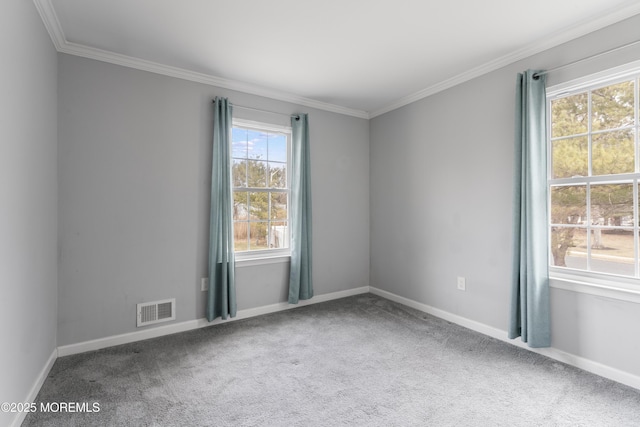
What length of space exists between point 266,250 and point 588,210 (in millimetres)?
3046

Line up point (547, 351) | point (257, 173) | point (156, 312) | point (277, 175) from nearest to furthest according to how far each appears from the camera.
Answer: point (547, 351) → point (156, 312) → point (257, 173) → point (277, 175)

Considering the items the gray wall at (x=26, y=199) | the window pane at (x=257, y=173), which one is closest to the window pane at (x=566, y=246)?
the window pane at (x=257, y=173)


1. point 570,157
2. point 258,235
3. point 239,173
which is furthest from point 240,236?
point 570,157

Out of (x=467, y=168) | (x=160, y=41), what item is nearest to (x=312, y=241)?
(x=467, y=168)

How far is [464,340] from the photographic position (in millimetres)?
2906

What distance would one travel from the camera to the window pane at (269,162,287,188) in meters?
3.77

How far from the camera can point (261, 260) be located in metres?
3.63

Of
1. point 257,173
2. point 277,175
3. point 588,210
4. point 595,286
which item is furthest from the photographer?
point 277,175

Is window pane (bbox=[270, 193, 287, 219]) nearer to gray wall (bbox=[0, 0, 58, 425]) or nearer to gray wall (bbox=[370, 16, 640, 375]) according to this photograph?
gray wall (bbox=[370, 16, 640, 375])

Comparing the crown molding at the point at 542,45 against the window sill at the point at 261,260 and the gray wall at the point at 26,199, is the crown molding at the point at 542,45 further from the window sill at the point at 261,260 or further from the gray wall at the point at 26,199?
the gray wall at the point at 26,199

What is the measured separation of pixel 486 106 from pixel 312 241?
2.39 meters

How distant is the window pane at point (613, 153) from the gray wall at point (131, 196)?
302 cm

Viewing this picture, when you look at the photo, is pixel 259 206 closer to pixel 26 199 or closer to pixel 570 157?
pixel 26 199

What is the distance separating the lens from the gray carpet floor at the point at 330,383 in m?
1.86
